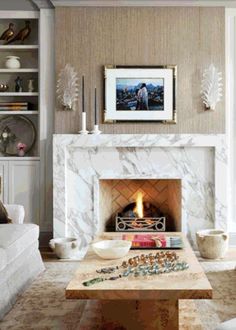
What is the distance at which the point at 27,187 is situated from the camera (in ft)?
16.9

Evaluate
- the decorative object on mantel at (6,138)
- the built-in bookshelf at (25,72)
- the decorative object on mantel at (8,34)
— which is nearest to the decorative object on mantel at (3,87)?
the built-in bookshelf at (25,72)

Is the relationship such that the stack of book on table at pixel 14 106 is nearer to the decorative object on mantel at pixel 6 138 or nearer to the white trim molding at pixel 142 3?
the decorative object on mantel at pixel 6 138

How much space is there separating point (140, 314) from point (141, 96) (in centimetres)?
295

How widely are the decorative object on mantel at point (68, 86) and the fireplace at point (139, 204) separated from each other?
36.4 inches

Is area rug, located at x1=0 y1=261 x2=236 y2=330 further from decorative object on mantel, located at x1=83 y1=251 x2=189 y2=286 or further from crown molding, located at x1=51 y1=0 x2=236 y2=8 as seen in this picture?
crown molding, located at x1=51 y1=0 x2=236 y2=8

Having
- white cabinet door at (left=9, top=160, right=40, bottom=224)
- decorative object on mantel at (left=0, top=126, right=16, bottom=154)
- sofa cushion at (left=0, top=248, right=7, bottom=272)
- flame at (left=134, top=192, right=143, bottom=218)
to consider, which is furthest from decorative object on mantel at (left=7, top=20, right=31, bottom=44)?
sofa cushion at (left=0, top=248, right=7, bottom=272)

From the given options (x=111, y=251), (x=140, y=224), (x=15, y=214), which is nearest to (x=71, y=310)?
(x=111, y=251)

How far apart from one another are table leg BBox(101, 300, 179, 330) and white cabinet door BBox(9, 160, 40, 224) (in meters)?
2.72

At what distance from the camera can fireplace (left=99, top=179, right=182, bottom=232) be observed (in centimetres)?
512

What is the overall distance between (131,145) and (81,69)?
0.98 meters

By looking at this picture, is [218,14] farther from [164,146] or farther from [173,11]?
[164,146]

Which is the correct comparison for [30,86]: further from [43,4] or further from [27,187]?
[27,187]

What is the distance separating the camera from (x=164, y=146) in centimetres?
493

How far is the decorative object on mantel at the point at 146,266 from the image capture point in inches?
99.9
